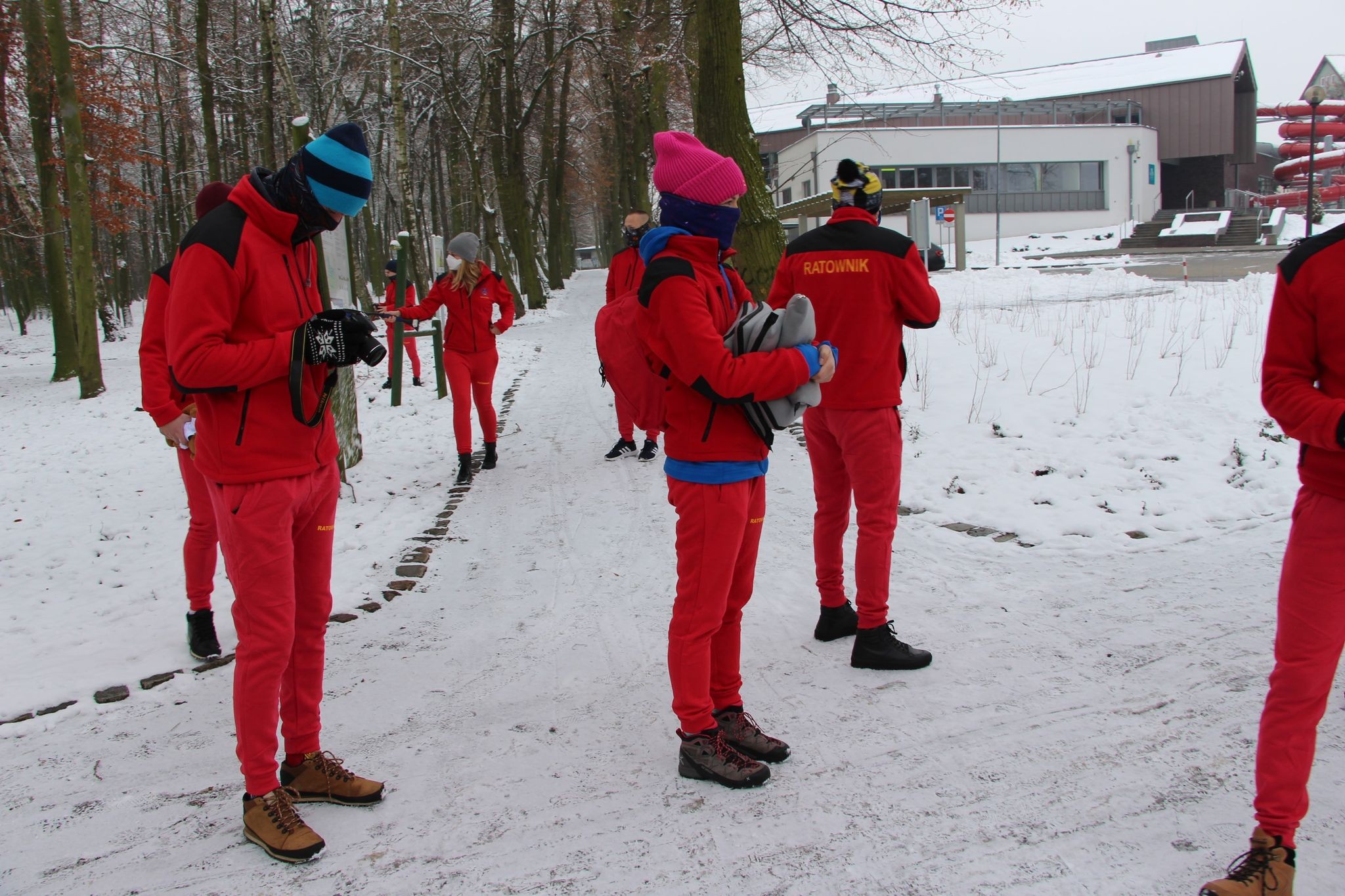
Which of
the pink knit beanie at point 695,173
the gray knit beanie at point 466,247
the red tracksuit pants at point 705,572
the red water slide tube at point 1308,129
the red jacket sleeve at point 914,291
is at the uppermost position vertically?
the red water slide tube at point 1308,129

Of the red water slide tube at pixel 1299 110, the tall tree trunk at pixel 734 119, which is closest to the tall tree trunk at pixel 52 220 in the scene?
the tall tree trunk at pixel 734 119

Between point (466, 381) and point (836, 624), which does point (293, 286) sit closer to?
point (836, 624)

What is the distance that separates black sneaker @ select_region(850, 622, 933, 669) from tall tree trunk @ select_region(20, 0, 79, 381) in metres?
16.4

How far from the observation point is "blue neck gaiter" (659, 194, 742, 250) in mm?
2943

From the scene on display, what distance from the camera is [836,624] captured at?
14.3 feet

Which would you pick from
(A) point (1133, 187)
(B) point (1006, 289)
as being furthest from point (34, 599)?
(A) point (1133, 187)

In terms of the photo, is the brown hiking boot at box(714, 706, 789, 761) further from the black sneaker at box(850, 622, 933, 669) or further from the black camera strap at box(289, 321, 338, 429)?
the black camera strap at box(289, 321, 338, 429)

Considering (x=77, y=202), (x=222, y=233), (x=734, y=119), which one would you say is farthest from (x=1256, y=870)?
(x=77, y=202)

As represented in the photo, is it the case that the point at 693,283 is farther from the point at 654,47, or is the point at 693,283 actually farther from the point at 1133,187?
the point at 1133,187

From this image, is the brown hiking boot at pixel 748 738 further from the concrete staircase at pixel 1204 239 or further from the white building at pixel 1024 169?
the white building at pixel 1024 169

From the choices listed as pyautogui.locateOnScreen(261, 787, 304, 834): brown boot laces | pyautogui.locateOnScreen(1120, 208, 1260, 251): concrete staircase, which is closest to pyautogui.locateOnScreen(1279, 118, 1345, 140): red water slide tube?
pyautogui.locateOnScreen(1120, 208, 1260, 251): concrete staircase

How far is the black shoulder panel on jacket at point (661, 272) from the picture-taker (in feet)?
9.40

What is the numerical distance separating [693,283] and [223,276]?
1.35 m

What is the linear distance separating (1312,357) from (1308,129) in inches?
2324
